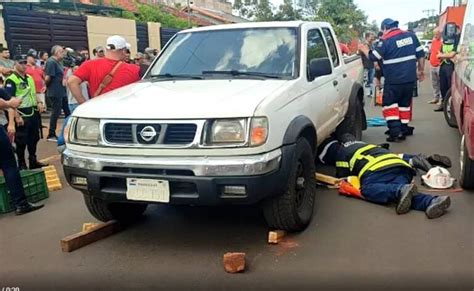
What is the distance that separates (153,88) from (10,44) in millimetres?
10964

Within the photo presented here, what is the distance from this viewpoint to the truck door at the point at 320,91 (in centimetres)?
487

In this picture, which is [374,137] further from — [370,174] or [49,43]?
[49,43]

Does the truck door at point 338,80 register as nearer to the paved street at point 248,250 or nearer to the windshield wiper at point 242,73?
the paved street at point 248,250

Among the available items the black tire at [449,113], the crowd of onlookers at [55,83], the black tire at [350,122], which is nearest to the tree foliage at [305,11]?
the black tire at [449,113]

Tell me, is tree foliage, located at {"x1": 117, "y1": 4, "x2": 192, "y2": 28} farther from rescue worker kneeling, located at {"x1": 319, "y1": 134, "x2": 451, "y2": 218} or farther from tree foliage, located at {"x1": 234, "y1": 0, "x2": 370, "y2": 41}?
rescue worker kneeling, located at {"x1": 319, "y1": 134, "x2": 451, "y2": 218}

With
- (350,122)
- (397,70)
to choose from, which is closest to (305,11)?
(397,70)

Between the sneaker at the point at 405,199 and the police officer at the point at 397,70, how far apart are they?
3396 millimetres

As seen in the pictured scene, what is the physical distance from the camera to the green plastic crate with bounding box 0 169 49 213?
17.6 ft

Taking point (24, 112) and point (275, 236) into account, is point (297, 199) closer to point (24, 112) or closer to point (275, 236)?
point (275, 236)

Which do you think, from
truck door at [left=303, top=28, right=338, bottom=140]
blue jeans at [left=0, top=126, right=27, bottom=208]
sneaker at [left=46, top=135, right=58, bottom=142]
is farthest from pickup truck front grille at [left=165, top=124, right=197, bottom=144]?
sneaker at [left=46, top=135, right=58, bottom=142]

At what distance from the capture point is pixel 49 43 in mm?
15461

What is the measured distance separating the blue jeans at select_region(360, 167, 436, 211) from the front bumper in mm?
1430

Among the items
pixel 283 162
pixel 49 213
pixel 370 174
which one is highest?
pixel 283 162

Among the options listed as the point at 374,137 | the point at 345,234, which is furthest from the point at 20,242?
the point at 374,137
